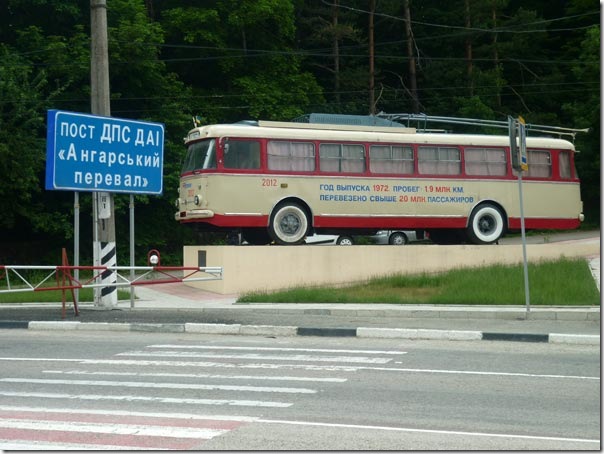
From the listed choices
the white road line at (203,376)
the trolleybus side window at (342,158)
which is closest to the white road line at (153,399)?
the white road line at (203,376)

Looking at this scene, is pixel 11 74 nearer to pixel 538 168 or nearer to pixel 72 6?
pixel 72 6

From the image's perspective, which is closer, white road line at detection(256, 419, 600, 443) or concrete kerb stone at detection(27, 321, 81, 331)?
white road line at detection(256, 419, 600, 443)

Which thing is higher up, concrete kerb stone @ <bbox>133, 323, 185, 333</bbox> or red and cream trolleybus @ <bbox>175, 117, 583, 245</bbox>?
red and cream trolleybus @ <bbox>175, 117, 583, 245</bbox>

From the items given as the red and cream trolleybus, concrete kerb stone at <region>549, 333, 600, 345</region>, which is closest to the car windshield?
the red and cream trolleybus

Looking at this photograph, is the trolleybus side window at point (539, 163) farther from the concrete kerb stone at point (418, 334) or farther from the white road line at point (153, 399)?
the white road line at point (153, 399)

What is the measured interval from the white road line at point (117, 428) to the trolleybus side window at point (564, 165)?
2232cm

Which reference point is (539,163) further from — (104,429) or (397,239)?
(104,429)

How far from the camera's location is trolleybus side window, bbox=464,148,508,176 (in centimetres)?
2775

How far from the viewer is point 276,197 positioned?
2534 cm

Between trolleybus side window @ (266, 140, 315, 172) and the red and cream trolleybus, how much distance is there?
3 cm

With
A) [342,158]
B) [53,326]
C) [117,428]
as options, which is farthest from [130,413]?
[342,158]

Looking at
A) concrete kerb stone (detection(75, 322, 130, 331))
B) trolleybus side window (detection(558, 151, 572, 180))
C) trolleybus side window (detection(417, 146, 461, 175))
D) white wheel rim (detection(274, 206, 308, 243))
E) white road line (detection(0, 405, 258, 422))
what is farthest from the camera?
trolleybus side window (detection(558, 151, 572, 180))

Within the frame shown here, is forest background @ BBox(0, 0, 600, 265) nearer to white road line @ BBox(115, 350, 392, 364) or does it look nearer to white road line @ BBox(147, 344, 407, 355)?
white road line @ BBox(147, 344, 407, 355)

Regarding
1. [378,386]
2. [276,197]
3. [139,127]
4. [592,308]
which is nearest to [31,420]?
[378,386]
